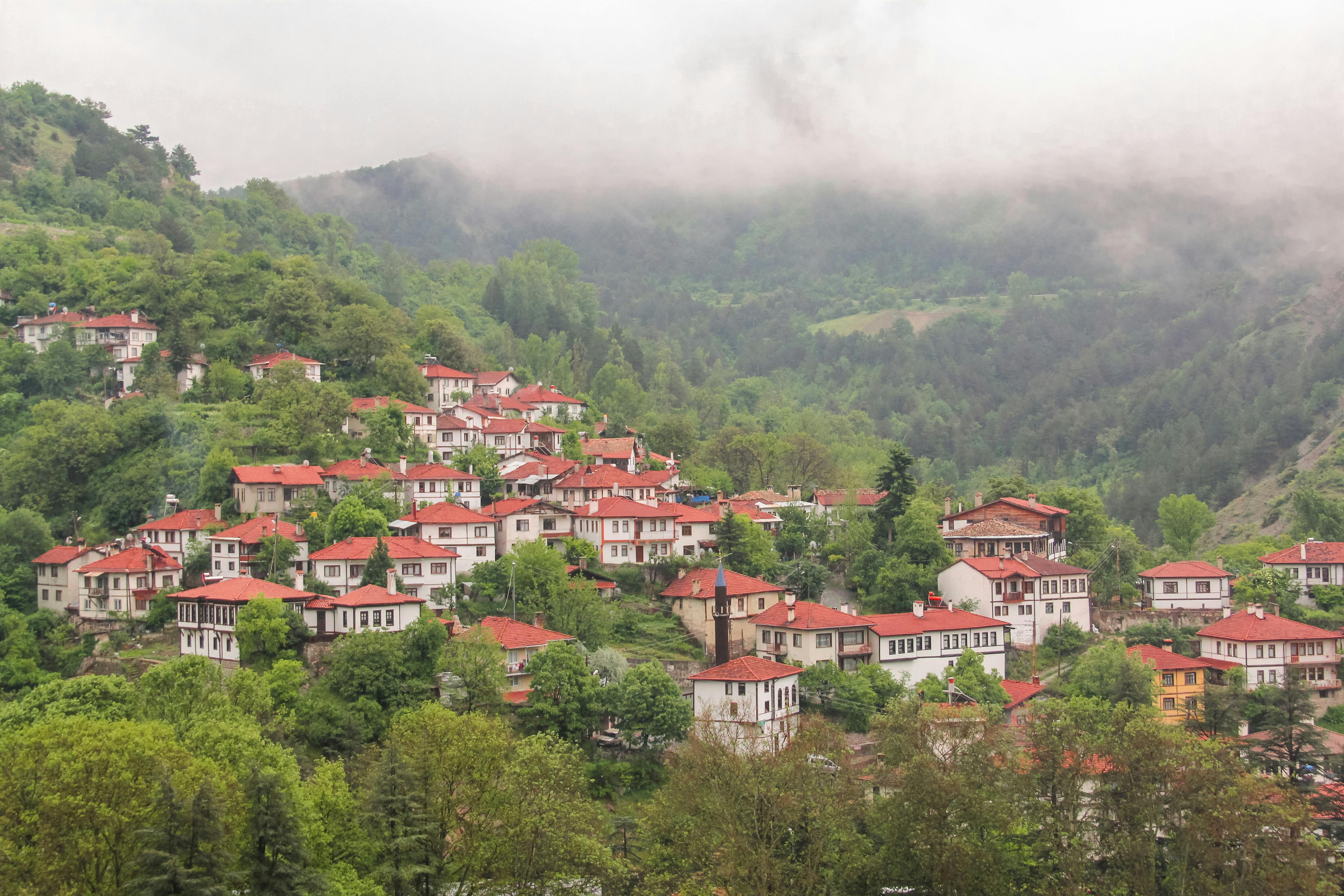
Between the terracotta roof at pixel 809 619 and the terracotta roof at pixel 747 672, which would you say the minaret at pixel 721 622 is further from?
the terracotta roof at pixel 809 619

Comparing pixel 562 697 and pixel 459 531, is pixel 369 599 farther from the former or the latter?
pixel 562 697

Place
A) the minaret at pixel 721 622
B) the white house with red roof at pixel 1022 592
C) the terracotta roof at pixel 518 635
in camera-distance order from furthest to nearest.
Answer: the white house with red roof at pixel 1022 592
the minaret at pixel 721 622
the terracotta roof at pixel 518 635

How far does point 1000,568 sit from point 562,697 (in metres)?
24.5

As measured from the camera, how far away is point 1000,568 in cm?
6138

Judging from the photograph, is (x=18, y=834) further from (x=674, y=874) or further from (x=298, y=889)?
(x=674, y=874)

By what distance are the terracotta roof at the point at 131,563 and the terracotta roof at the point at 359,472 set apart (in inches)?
346

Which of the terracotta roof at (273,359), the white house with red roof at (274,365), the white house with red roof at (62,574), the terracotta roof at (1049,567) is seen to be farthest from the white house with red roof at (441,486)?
the terracotta roof at (1049,567)

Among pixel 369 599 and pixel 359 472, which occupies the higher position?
pixel 359 472

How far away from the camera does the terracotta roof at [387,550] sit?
179 ft

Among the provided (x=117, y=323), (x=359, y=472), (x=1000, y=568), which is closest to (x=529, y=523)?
(x=359, y=472)

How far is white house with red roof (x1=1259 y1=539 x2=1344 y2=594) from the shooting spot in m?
66.2

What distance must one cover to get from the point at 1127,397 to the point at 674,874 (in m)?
159

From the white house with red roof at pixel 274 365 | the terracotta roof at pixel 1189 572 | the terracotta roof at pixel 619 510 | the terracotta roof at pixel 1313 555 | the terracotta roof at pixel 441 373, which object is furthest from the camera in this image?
the terracotta roof at pixel 441 373

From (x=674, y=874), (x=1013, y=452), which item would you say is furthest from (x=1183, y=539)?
(x=1013, y=452)
